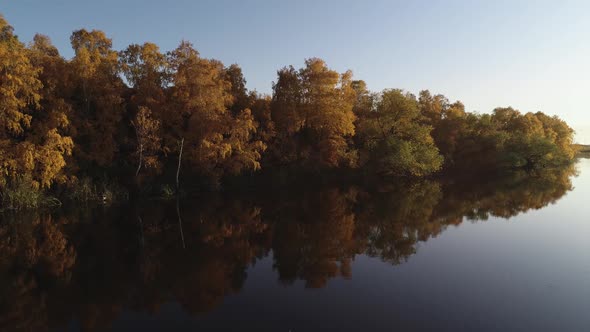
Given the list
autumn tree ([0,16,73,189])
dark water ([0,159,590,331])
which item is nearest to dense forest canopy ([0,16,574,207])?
autumn tree ([0,16,73,189])

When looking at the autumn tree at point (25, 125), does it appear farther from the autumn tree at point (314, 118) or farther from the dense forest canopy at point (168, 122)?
the autumn tree at point (314, 118)

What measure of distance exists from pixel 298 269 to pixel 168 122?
76.1 ft

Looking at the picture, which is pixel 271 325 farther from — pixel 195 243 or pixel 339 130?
pixel 339 130

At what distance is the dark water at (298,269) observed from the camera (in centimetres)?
Result: 922

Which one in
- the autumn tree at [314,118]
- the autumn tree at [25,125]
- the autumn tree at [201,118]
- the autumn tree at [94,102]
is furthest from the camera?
the autumn tree at [314,118]

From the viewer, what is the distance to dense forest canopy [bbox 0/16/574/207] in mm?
23547

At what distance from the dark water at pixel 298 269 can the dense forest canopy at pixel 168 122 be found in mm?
5316

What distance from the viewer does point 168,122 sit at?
3164 cm

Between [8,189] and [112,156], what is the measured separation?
7413mm

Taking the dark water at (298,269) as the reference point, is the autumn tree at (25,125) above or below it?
above

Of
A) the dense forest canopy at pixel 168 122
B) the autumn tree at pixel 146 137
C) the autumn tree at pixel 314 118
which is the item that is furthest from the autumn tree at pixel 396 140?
the autumn tree at pixel 146 137

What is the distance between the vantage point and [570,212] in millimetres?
23312

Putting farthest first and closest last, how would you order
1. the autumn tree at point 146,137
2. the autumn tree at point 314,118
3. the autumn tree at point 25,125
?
1. the autumn tree at point 314,118
2. the autumn tree at point 146,137
3. the autumn tree at point 25,125

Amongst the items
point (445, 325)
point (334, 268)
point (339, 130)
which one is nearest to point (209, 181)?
point (339, 130)
